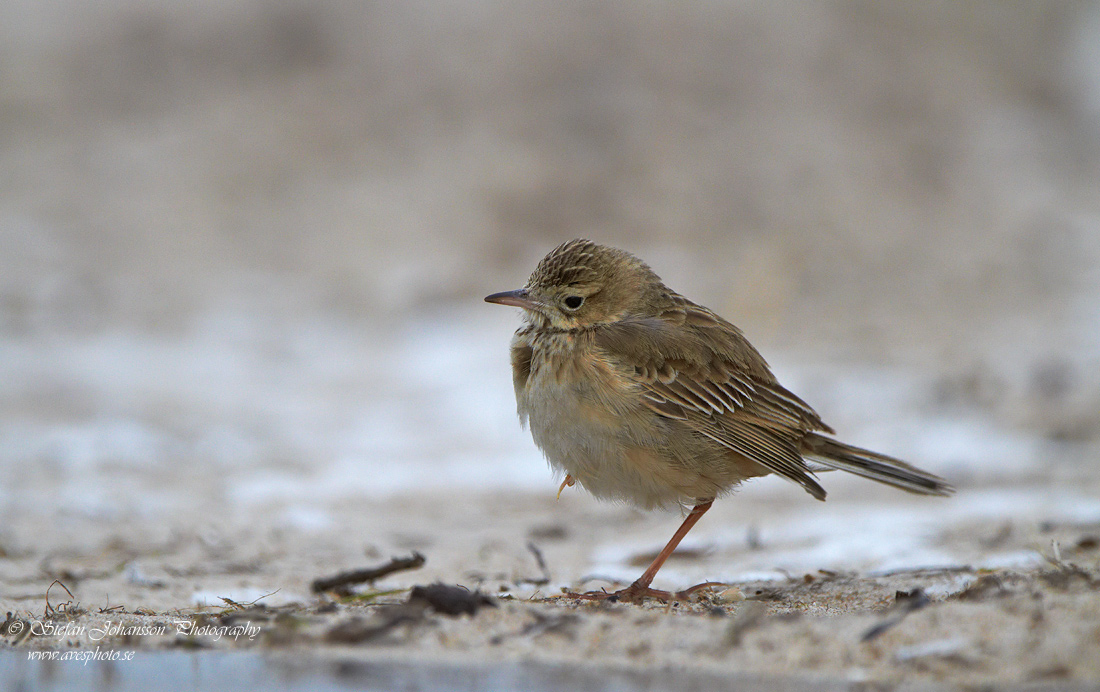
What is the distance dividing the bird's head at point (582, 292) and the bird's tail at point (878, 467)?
1175mm

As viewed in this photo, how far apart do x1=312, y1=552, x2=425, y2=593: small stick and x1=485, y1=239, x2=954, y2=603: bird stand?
87 cm

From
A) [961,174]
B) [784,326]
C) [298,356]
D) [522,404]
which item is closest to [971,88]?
[961,174]

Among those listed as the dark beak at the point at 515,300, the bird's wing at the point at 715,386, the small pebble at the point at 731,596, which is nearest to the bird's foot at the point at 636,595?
the small pebble at the point at 731,596

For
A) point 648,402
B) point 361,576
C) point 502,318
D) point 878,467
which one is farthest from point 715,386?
point 502,318

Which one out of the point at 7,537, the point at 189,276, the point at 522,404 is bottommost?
the point at 7,537

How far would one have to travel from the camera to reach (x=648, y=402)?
5.04m

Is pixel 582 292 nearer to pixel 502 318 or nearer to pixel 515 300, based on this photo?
pixel 515 300

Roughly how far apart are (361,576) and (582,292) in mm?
1816

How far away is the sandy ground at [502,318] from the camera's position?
3902 mm

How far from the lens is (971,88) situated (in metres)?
20.6

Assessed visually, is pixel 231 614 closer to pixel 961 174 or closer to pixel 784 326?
pixel 784 326

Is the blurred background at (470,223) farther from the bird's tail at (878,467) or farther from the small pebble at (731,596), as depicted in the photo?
the small pebble at (731,596)

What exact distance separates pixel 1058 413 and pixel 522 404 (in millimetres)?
7094

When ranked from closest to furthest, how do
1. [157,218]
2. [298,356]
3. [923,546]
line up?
[923,546] → [298,356] → [157,218]
